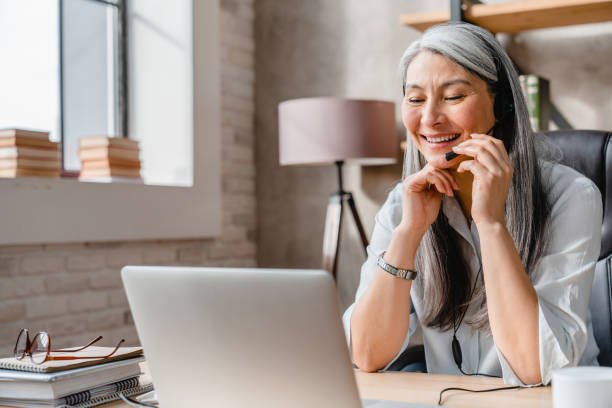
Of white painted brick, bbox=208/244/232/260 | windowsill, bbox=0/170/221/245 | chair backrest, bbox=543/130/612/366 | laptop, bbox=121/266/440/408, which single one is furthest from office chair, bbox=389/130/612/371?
white painted brick, bbox=208/244/232/260

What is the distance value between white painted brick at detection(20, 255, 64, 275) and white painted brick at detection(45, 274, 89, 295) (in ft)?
0.10

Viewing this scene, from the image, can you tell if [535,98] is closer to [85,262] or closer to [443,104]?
[443,104]

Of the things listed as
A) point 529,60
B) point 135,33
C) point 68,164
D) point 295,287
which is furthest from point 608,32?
point 295,287

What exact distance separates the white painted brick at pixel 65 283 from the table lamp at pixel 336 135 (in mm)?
920

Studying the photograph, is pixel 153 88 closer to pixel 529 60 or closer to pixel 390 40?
pixel 390 40

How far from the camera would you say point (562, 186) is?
140 cm

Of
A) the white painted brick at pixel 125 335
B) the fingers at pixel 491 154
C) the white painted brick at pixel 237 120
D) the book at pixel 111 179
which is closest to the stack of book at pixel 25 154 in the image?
the book at pixel 111 179

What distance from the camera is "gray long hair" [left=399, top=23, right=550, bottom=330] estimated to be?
1390 mm

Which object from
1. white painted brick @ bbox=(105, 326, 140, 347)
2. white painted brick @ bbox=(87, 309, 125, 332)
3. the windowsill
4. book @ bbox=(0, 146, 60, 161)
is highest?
book @ bbox=(0, 146, 60, 161)

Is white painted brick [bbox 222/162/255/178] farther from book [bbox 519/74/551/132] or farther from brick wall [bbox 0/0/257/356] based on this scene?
book [bbox 519/74/551/132]

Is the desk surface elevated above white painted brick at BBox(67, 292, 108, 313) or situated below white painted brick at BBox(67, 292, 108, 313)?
above

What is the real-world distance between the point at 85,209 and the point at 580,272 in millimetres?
1850

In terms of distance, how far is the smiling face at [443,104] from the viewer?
139cm

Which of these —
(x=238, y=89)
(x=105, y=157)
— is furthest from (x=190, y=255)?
(x=238, y=89)
